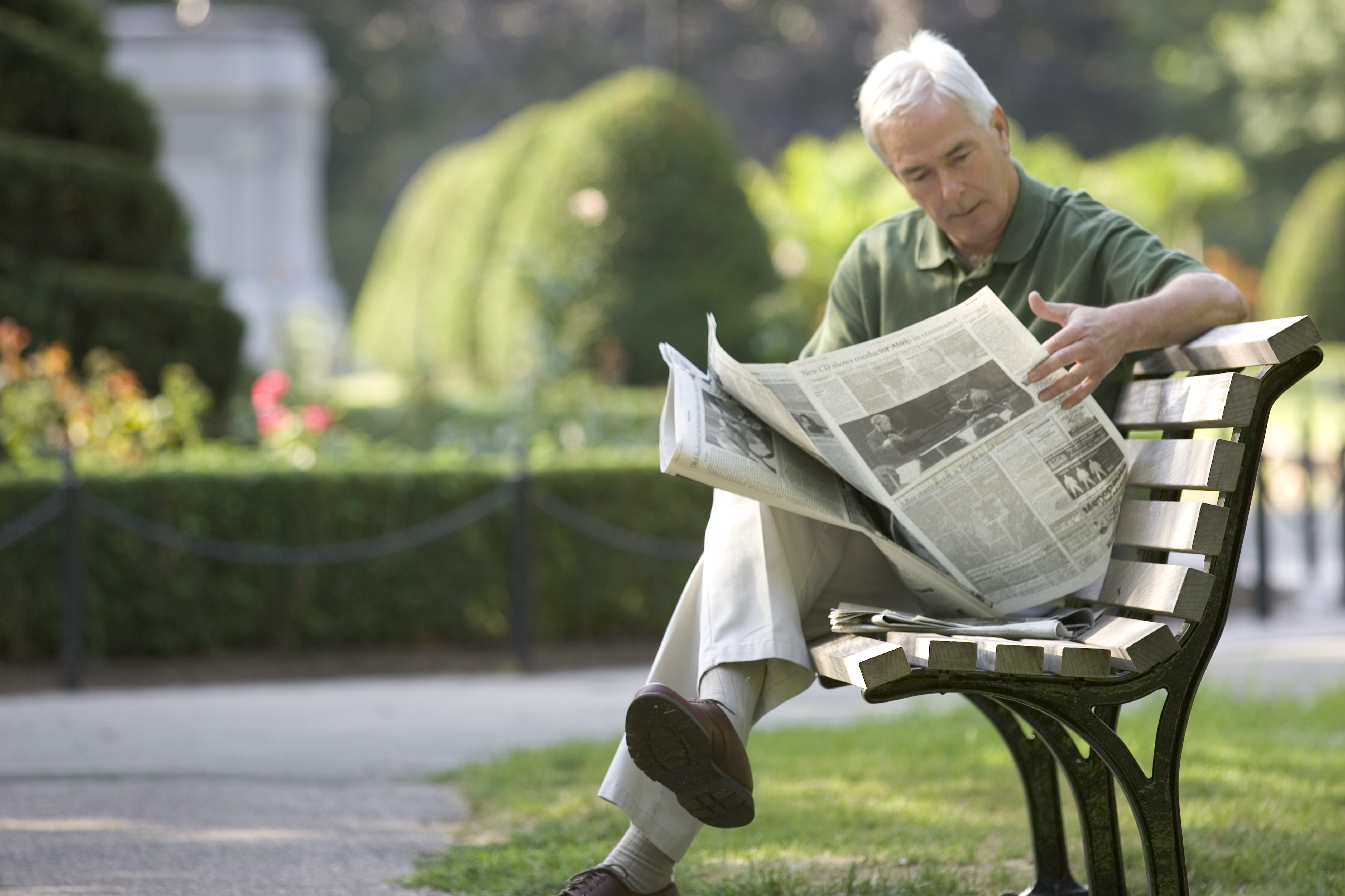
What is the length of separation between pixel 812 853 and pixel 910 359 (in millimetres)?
1100

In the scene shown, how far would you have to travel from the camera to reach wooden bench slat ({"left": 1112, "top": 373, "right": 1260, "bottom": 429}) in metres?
2.12

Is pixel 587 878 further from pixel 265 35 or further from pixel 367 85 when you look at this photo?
pixel 367 85

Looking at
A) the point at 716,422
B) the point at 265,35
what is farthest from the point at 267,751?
the point at 265,35

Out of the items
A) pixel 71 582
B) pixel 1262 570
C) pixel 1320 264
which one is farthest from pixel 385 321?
pixel 1320 264

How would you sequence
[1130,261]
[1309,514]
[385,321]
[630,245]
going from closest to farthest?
[1130,261] → [1309,514] → [630,245] → [385,321]

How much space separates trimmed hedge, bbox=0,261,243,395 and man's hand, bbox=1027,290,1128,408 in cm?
697

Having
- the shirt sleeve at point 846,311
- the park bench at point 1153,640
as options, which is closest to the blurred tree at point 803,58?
the shirt sleeve at point 846,311

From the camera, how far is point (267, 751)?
418 cm

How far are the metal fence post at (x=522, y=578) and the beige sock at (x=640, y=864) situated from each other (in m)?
3.79

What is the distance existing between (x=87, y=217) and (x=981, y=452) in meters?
7.35

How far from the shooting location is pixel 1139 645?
1959 millimetres

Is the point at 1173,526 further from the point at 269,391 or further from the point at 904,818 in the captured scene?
the point at 269,391

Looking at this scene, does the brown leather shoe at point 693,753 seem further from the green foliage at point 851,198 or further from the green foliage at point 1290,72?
the green foliage at point 1290,72

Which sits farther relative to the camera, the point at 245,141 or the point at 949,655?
the point at 245,141
